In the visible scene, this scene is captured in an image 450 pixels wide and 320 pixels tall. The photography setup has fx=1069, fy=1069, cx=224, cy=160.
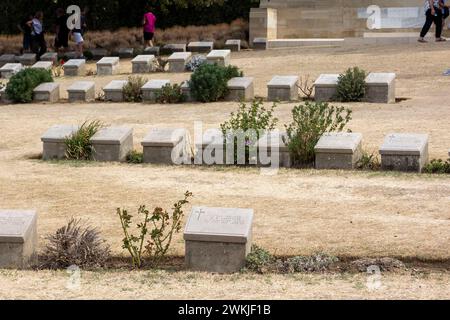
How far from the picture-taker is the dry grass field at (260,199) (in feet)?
27.2

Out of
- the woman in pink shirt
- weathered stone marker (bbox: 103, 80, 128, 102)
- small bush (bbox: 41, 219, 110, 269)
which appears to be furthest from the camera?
the woman in pink shirt

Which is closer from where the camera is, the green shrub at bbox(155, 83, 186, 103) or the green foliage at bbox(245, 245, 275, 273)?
the green foliage at bbox(245, 245, 275, 273)

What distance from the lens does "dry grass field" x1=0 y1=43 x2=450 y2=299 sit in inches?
327

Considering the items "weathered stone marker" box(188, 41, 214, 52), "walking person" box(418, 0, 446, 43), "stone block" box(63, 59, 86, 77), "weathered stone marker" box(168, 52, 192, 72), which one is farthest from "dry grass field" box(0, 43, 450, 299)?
"weathered stone marker" box(188, 41, 214, 52)

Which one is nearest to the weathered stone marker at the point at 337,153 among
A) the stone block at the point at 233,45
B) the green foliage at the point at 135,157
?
the green foliage at the point at 135,157

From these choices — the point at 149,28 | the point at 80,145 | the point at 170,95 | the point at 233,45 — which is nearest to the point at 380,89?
the point at 170,95

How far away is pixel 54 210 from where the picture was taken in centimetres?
1112

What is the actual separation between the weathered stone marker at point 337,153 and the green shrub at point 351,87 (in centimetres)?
535

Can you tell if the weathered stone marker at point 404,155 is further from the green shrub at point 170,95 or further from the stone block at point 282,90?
the green shrub at point 170,95

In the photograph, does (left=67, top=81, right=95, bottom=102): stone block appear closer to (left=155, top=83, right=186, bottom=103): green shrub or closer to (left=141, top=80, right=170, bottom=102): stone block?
(left=141, top=80, right=170, bottom=102): stone block

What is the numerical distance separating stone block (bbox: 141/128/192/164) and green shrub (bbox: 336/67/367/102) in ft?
17.5

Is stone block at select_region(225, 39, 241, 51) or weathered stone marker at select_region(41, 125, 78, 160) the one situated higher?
stone block at select_region(225, 39, 241, 51)

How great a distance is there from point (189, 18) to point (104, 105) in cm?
1455

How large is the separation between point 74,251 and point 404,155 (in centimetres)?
517
